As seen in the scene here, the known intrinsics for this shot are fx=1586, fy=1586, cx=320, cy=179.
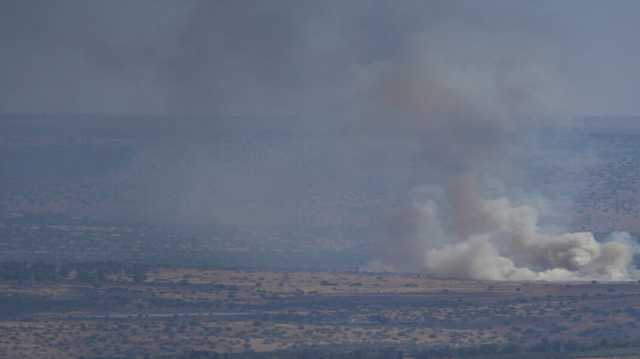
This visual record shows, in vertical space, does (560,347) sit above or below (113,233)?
below

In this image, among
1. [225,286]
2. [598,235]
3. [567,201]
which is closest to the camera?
[225,286]

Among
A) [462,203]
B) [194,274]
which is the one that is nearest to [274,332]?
[194,274]

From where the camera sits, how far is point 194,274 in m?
117

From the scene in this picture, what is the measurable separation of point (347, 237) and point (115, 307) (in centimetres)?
5617

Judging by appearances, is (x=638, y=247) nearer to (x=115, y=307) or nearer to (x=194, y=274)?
(x=194, y=274)

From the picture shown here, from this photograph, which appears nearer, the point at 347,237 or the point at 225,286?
the point at 225,286

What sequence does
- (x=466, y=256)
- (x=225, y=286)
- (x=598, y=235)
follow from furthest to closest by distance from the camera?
(x=598, y=235) < (x=466, y=256) < (x=225, y=286)

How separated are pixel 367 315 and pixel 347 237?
2230 inches

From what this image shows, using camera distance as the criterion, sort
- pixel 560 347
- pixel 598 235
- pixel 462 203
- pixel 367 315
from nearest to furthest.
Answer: pixel 560 347, pixel 367 315, pixel 462 203, pixel 598 235

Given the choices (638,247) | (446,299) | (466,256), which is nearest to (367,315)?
(446,299)

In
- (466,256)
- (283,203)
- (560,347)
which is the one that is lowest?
(560,347)

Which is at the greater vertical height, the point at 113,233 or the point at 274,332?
the point at 113,233

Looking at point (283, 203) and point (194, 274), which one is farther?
point (283, 203)

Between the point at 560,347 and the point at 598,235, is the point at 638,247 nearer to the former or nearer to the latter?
the point at 598,235
